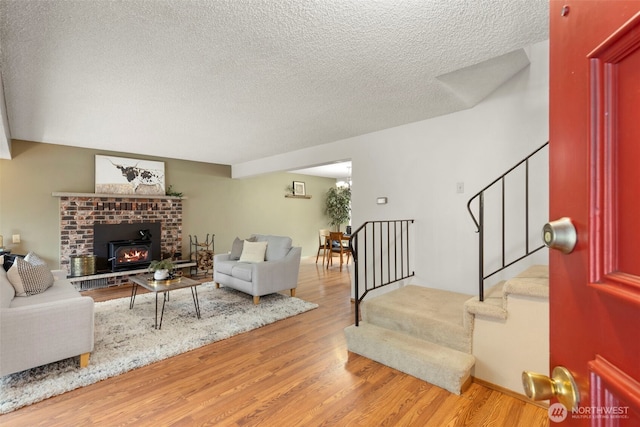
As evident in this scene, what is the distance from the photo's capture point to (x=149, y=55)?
208 centimetres

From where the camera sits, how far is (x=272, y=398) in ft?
6.73

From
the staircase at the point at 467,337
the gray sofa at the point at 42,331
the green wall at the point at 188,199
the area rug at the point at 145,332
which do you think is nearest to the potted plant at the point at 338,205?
the green wall at the point at 188,199

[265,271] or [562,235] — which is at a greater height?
[562,235]

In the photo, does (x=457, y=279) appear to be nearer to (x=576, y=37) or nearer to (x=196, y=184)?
(x=576, y=37)

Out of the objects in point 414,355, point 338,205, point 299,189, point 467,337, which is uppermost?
point 299,189

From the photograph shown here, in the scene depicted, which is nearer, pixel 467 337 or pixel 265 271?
pixel 467 337

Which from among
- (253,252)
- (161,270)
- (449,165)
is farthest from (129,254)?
(449,165)

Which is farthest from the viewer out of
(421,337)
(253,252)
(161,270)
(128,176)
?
(128,176)

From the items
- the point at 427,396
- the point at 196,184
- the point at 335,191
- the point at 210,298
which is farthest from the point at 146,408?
the point at 335,191

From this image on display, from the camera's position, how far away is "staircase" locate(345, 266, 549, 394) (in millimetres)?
1975

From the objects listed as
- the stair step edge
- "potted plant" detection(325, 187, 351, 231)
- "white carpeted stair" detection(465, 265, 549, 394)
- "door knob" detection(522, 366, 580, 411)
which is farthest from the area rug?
"potted plant" detection(325, 187, 351, 231)

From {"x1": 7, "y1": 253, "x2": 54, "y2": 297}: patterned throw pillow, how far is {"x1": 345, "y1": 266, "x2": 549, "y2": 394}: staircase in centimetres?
308

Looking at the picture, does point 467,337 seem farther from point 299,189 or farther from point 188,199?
point 299,189

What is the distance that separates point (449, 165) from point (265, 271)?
2664 mm
